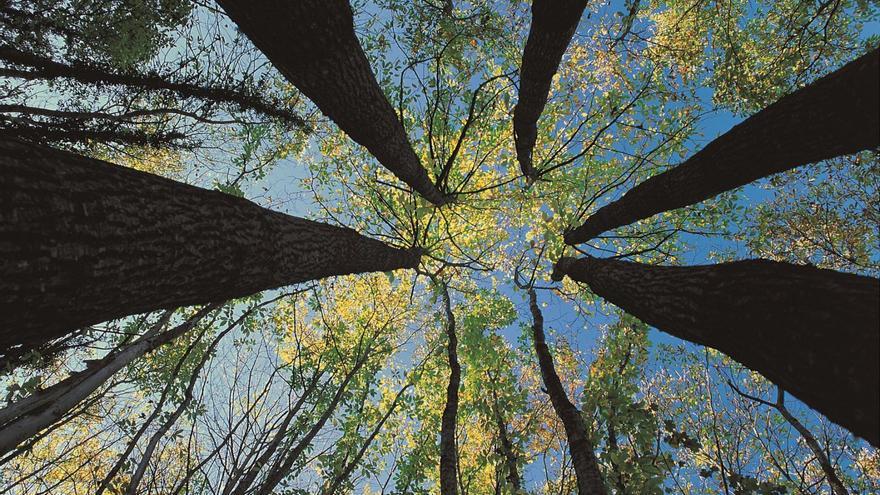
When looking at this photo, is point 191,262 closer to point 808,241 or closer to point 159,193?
point 159,193

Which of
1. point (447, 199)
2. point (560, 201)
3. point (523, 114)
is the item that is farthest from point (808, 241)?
point (447, 199)

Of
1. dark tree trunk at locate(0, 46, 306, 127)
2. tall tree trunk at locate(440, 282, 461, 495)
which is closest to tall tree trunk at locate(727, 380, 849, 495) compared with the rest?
tall tree trunk at locate(440, 282, 461, 495)

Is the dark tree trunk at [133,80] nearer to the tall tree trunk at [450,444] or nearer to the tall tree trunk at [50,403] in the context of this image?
the tall tree trunk at [50,403]

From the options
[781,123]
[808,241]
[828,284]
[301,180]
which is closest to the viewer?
[828,284]

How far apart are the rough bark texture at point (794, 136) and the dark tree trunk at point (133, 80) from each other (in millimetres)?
8986

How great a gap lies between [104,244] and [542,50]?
4.61 m

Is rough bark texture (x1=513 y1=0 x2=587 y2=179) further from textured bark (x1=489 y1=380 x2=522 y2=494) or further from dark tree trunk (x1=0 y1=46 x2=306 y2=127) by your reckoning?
dark tree trunk (x1=0 y1=46 x2=306 y2=127)

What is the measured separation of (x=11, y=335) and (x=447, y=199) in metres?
6.42

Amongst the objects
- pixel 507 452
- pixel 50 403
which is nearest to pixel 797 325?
pixel 507 452

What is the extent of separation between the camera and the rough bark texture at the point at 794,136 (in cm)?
222

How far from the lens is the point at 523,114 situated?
595 centimetres

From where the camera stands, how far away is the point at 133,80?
27.2 feet

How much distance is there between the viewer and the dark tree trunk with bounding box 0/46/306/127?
7.21 m

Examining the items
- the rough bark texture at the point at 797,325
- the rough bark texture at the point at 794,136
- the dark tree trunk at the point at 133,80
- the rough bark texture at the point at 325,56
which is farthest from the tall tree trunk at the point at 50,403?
the rough bark texture at the point at 794,136
